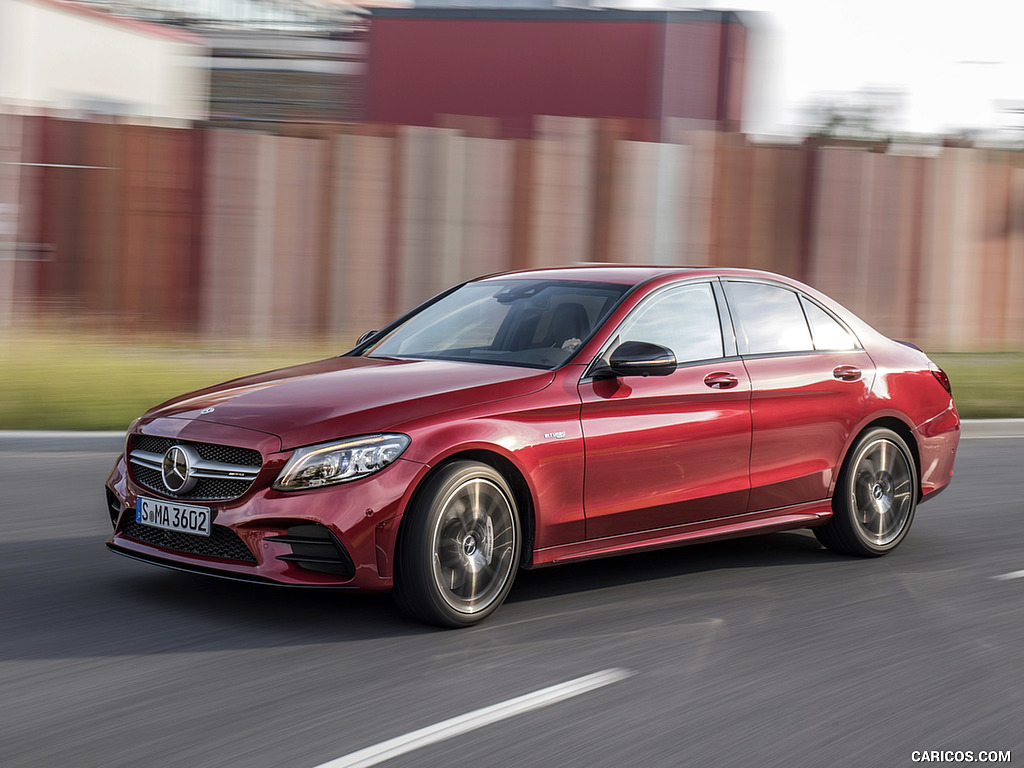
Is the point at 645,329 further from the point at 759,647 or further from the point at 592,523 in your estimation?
the point at 759,647

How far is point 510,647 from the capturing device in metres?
5.31

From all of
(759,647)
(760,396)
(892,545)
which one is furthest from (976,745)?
(892,545)

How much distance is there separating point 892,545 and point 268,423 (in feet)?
12.4

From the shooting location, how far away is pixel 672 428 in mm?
6297

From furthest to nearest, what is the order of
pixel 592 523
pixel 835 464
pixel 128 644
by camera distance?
pixel 835 464 < pixel 592 523 < pixel 128 644

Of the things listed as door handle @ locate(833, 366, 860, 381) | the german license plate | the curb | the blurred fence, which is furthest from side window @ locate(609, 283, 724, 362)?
the blurred fence

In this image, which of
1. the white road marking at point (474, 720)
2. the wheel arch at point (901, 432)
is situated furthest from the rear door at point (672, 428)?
the white road marking at point (474, 720)

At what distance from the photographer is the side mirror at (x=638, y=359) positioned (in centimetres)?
612

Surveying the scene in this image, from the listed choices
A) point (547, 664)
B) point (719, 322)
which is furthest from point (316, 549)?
point (719, 322)

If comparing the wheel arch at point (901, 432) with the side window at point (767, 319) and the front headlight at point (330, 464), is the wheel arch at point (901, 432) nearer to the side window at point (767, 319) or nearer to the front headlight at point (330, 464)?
the side window at point (767, 319)

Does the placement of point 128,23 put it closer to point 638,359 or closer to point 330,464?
point 638,359

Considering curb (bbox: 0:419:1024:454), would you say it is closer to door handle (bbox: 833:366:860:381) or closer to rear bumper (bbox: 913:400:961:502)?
door handle (bbox: 833:366:860:381)

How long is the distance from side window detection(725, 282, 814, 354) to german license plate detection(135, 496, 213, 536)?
2933mm

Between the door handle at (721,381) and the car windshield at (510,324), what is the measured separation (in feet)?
2.01
